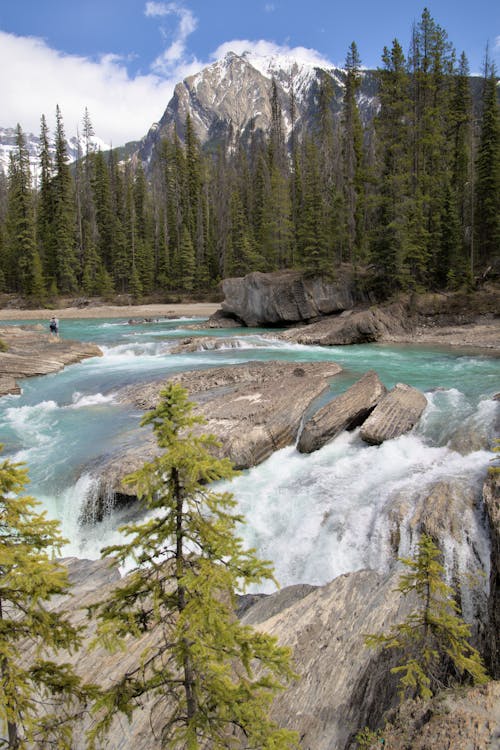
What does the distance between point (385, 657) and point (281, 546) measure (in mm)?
3515

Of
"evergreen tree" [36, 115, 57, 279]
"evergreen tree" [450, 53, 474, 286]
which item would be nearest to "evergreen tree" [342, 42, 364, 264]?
"evergreen tree" [450, 53, 474, 286]

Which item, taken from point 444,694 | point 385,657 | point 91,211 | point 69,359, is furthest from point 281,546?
point 91,211

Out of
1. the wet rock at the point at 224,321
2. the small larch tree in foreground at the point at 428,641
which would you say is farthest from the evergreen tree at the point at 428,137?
the small larch tree in foreground at the point at 428,641

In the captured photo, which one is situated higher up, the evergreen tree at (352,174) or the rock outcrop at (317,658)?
the evergreen tree at (352,174)

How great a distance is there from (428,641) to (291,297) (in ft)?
102

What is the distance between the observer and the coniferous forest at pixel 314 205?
3288 centimetres

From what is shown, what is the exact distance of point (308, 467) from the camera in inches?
424

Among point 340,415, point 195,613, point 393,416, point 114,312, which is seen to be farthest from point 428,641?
point 114,312

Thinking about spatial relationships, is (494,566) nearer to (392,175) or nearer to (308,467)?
(308,467)

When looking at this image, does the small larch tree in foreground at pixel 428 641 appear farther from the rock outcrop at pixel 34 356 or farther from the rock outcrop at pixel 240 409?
the rock outcrop at pixel 34 356

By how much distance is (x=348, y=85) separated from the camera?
128 ft

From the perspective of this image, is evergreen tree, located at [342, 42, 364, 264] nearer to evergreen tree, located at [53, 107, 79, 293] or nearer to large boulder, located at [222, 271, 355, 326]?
large boulder, located at [222, 271, 355, 326]

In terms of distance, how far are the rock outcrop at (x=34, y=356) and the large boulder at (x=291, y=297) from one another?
14314 mm

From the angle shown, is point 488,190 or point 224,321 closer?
point 488,190
